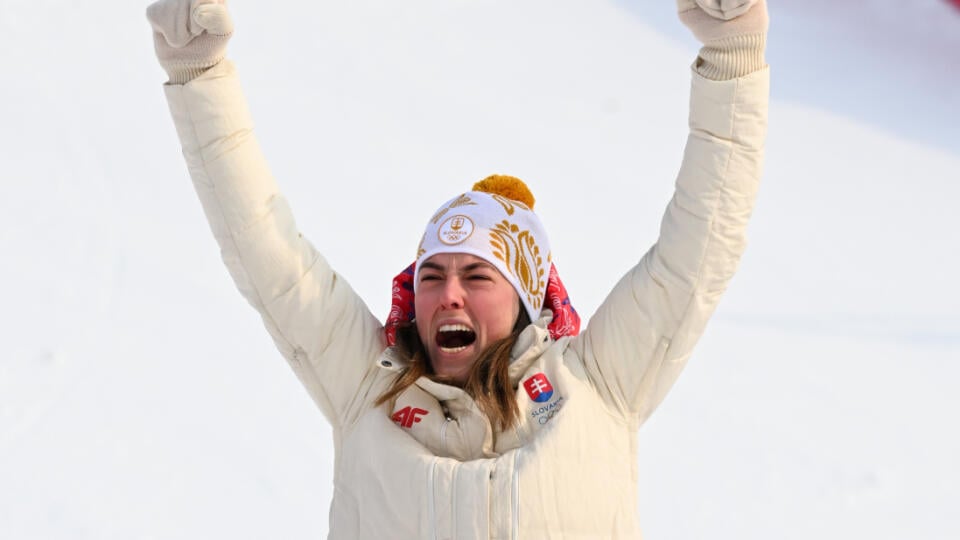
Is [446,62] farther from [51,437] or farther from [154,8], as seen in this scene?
[154,8]

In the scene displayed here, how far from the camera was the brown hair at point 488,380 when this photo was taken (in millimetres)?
1667

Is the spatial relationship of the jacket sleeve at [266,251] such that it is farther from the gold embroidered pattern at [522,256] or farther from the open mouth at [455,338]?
the gold embroidered pattern at [522,256]

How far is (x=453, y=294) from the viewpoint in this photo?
1.77m

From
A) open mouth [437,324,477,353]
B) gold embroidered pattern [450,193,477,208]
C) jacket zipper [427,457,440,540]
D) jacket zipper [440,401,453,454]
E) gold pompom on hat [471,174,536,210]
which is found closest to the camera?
jacket zipper [427,457,440,540]

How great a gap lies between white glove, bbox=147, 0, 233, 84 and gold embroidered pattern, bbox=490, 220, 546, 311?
480 mm

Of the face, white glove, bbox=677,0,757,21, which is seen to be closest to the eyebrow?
the face

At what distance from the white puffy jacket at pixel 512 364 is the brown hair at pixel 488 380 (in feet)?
0.06

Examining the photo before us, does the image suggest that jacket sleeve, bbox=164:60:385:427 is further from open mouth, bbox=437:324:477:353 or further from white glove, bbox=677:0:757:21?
white glove, bbox=677:0:757:21

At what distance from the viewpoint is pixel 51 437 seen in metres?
2.89

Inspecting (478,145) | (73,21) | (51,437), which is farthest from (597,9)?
A: (51,437)

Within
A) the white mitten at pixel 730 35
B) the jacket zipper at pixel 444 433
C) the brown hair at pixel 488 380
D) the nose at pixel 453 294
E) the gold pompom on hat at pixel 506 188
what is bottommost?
the jacket zipper at pixel 444 433

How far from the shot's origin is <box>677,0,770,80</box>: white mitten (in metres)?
1.60

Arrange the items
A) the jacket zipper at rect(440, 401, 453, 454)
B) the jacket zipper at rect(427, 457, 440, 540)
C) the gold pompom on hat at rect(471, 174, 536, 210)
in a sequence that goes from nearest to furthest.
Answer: the jacket zipper at rect(427, 457, 440, 540) < the jacket zipper at rect(440, 401, 453, 454) < the gold pompom on hat at rect(471, 174, 536, 210)

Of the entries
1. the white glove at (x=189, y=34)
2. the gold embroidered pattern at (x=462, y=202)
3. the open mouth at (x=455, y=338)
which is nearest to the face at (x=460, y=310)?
the open mouth at (x=455, y=338)
